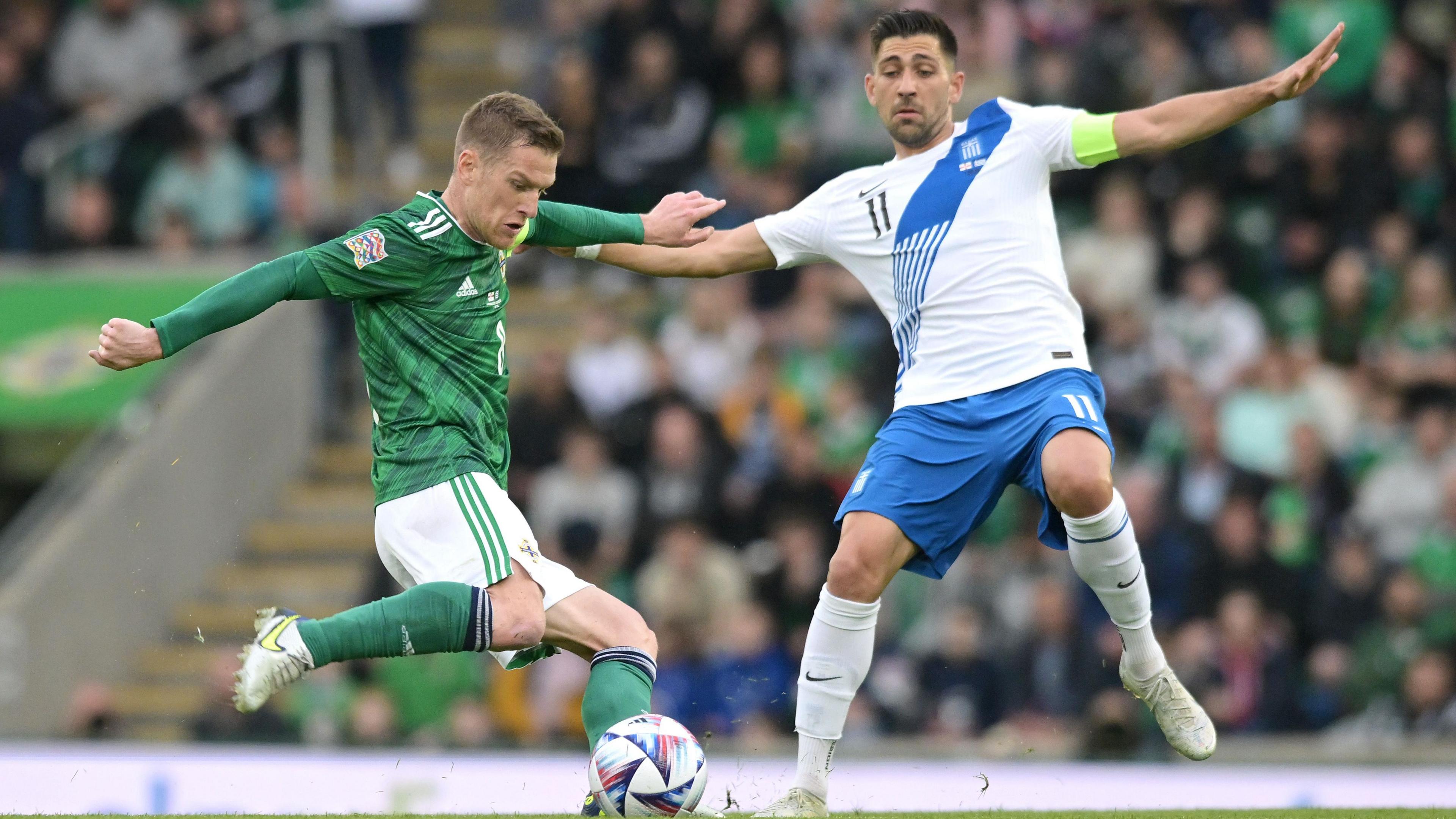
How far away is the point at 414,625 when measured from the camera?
561 centimetres

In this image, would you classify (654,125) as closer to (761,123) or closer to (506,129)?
(761,123)

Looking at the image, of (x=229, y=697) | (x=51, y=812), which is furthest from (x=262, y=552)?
(x=229, y=697)

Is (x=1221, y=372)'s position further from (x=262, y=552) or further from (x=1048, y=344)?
(x=262, y=552)

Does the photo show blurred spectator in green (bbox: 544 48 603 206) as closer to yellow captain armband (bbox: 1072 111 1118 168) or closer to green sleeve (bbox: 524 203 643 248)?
green sleeve (bbox: 524 203 643 248)

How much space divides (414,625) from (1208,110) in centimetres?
309

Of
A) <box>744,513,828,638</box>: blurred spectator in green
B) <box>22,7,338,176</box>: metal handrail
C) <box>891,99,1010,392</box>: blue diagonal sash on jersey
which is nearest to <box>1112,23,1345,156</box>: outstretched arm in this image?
<box>891,99,1010,392</box>: blue diagonal sash on jersey

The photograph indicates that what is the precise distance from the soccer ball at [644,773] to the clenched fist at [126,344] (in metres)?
1.83

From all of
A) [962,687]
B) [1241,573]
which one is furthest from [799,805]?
[1241,573]

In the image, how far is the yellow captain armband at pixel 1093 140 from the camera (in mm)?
6277

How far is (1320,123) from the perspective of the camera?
1195 centimetres

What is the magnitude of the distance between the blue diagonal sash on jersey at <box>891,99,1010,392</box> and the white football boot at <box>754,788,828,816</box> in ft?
4.75

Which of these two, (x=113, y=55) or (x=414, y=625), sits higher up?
(x=113, y=55)

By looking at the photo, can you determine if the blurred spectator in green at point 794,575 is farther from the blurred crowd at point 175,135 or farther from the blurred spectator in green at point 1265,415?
the blurred crowd at point 175,135

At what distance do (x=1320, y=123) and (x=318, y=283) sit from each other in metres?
8.22
